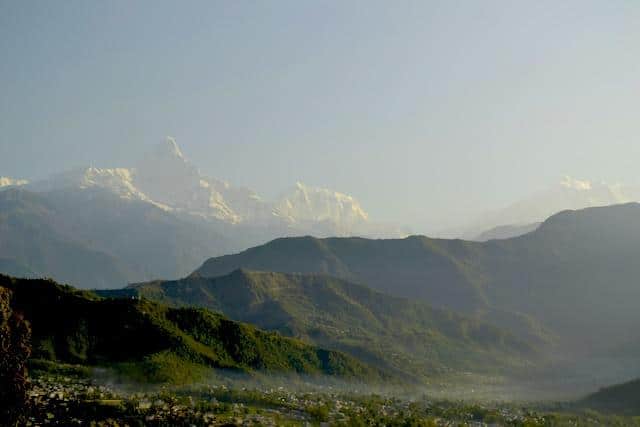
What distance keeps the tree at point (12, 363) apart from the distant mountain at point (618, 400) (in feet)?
301

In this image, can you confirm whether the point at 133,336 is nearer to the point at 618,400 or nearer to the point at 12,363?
the point at 12,363

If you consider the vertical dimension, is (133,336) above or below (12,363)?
above

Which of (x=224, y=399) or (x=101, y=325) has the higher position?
(x=101, y=325)

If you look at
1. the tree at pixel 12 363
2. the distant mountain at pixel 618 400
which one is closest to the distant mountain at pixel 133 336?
the tree at pixel 12 363

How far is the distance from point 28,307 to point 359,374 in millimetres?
67134

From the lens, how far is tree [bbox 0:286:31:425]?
102 ft

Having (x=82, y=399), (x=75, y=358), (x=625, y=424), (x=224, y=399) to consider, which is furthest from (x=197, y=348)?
(x=625, y=424)

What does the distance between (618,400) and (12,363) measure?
10408 centimetres

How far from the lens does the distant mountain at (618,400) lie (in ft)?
343

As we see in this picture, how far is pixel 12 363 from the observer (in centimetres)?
3127

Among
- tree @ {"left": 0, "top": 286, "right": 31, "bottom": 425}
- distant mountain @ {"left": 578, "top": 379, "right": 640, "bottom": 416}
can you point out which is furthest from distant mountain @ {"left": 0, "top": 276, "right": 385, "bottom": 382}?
distant mountain @ {"left": 578, "top": 379, "right": 640, "bottom": 416}

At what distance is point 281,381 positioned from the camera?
301 ft

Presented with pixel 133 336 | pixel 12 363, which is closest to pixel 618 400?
pixel 133 336

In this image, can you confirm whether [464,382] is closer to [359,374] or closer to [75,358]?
[359,374]
